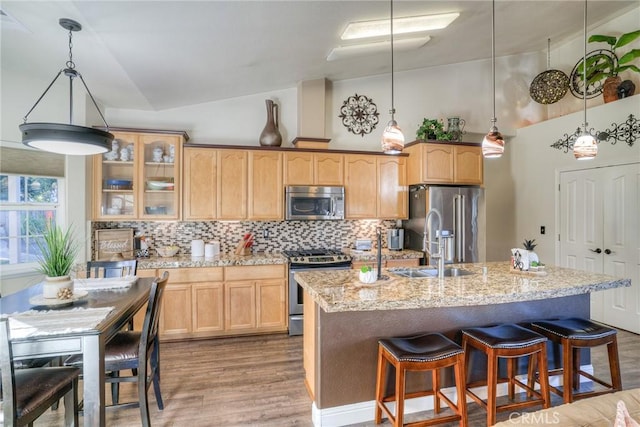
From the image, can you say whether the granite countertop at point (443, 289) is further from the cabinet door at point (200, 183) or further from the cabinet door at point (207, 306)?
the cabinet door at point (200, 183)

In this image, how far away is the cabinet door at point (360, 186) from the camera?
4.41 meters

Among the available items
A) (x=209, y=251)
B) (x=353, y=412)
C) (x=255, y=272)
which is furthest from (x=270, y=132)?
(x=353, y=412)

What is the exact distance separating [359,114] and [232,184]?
2.12m

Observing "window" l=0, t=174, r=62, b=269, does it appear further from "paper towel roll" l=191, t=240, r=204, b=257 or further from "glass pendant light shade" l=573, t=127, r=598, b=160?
"glass pendant light shade" l=573, t=127, r=598, b=160

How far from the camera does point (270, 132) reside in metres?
4.26

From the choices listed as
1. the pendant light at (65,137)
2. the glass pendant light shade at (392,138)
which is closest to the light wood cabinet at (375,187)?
the glass pendant light shade at (392,138)

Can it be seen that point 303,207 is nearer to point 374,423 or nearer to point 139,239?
point 139,239

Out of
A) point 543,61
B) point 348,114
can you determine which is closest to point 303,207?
point 348,114

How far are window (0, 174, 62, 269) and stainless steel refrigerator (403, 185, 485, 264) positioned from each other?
4.19 m

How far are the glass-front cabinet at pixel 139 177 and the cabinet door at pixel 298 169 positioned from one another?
127 centimetres

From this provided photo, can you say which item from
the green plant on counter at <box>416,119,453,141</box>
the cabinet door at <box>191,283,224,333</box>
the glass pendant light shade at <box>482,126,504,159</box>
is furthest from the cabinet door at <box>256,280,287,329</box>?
the green plant on counter at <box>416,119,453,141</box>

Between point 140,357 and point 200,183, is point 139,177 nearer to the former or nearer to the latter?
point 200,183

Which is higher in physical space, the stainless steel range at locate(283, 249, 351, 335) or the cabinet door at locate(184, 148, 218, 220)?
the cabinet door at locate(184, 148, 218, 220)

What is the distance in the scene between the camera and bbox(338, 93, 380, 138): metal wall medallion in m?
4.75
